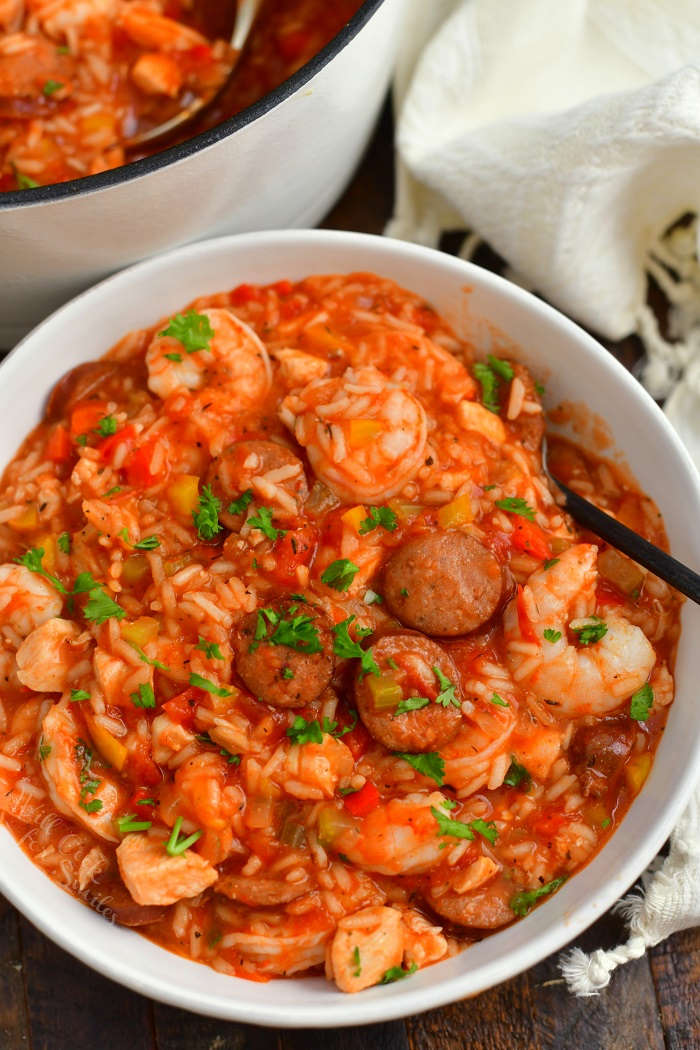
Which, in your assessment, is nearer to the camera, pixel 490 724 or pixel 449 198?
pixel 490 724

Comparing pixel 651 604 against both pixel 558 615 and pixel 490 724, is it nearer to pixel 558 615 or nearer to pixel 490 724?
pixel 558 615

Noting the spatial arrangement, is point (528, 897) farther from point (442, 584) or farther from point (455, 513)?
point (455, 513)

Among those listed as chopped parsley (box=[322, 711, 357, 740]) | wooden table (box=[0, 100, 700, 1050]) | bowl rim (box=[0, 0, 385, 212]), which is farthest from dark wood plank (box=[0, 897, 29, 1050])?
bowl rim (box=[0, 0, 385, 212])

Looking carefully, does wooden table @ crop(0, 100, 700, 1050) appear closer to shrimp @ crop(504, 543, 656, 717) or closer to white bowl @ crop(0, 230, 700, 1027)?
white bowl @ crop(0, 230, 700, 1027)

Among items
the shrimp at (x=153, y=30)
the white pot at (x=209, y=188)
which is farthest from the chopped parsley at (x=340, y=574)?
the shrimp at (x=153, y=30)

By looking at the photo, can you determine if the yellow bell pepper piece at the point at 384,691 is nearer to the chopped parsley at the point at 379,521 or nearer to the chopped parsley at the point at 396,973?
the chopped parsley at the point at 379,521

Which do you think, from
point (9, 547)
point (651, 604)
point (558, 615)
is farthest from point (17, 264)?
point (651, 604)
